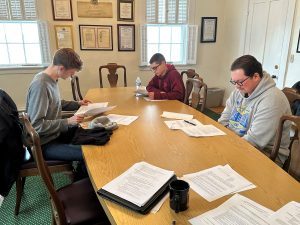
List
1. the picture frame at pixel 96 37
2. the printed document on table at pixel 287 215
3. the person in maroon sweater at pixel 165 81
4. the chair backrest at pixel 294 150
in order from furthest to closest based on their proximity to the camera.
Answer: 1. the picture frame at pixel 96 37
2. the person in maroon sweater at pixel 165 81
3. the chair backrest at pixel 294 150
4. the printed document on table at pixel 287 215

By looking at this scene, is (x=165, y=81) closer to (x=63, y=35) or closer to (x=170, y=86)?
(x=170, y=86)

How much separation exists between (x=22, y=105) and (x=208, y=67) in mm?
3280

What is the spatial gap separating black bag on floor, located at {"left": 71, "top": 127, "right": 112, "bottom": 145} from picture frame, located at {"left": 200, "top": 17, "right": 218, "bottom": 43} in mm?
3468

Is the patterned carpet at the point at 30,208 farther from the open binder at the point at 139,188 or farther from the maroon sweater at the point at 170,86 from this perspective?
the maroon sweater at the point at 170,86

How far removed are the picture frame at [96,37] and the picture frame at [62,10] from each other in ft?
0.78

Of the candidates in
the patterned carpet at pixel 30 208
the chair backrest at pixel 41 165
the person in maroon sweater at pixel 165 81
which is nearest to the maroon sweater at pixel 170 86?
the person in maroon sweater at pixel 165 81

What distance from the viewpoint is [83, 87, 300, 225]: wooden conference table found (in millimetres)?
967

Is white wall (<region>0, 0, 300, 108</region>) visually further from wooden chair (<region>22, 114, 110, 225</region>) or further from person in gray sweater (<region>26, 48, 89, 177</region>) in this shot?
wooden chair (<region>22, 114, 110, 225</region>)

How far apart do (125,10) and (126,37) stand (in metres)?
0.41

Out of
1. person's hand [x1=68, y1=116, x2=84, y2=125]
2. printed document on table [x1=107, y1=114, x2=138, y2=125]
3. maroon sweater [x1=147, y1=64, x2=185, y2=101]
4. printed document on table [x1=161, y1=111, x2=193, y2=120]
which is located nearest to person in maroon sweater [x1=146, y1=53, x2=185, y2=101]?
maroon sweater [x1=147, y1=64, x2=185, y2=101]

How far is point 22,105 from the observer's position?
4.06 m

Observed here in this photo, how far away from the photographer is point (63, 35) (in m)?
3.97

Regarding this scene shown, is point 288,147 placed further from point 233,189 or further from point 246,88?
point 233,189

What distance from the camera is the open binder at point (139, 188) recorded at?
3.21 feet
